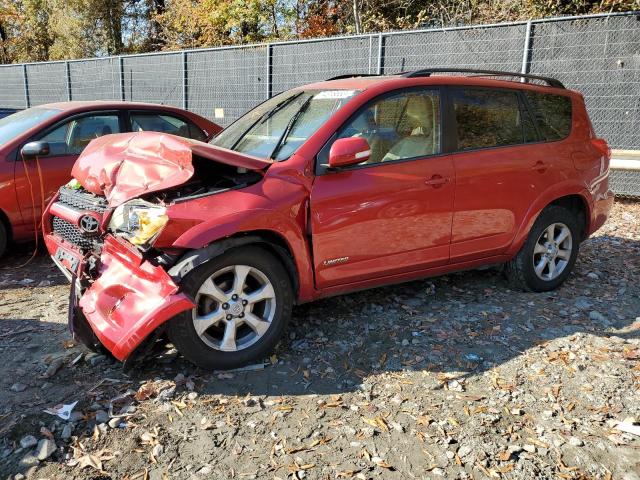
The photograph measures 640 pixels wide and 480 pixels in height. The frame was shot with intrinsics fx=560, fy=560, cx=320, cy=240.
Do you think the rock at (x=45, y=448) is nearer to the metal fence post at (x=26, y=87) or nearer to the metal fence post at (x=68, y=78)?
the metal fence post at (x=68, y=78)

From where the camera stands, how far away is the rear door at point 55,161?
5535 millimetres

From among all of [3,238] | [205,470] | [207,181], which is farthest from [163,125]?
[205,470]

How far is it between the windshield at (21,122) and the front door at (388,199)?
11.9 ft

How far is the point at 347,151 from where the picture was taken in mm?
3656

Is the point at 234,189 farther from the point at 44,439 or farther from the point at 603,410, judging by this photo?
the point at 603,410

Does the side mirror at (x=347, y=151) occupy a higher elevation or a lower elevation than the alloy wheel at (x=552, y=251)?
higher

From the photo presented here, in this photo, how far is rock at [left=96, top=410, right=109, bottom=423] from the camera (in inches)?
120

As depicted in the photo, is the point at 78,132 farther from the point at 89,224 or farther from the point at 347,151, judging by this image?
the point at 347,151

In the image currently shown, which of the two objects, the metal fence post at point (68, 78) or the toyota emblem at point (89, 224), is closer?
the toyota emblem at point (89, 224)

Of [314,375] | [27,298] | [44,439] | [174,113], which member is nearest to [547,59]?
[174,113]

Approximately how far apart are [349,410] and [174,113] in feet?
15.2

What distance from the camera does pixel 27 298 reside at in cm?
475

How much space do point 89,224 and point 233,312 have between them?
45.8 inches

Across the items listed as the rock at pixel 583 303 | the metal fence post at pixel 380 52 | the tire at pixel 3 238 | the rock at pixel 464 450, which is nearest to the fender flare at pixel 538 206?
the rock at pixel 583 303
